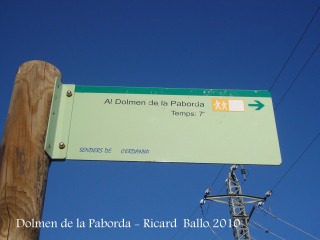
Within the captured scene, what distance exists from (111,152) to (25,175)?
459mm

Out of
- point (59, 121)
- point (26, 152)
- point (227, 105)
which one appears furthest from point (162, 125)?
point (26, 152)

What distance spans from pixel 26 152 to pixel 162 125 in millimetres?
735

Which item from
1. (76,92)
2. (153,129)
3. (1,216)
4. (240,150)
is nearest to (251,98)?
(240,150)

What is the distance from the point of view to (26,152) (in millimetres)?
1512

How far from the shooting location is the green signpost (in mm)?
1754

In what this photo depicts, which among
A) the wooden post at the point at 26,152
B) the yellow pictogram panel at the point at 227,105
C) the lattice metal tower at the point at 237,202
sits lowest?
the wooden post at the point at 26,152

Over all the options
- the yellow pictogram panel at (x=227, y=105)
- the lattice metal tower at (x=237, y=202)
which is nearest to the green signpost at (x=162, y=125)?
the yellow pictogram panel at (x=227, y=105)

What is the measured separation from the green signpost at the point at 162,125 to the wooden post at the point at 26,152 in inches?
2.8

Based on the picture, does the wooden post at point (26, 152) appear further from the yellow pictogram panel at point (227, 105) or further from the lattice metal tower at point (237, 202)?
the lattice metal tower at point (237, 202)

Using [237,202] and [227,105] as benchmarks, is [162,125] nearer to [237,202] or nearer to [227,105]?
[227,105]

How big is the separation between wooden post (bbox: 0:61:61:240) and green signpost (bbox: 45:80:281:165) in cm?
7

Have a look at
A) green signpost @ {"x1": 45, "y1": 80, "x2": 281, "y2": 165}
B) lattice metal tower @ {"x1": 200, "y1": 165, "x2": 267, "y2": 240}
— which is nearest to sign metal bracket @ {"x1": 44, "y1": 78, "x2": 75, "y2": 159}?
green signpost @ {"x1": 45, "y1": 80, "x2": 281, "y2": 165}

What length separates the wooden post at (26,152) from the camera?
1378mm

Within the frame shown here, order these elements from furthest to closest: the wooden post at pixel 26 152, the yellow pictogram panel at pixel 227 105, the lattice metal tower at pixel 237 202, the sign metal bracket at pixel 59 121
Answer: the lattice metal tower at pixel 237 202 < the yellow pictogram panel at pixel 227 105 < the sign metal bracket at pixel 59 121 < the wooden post at pixel 26 152
